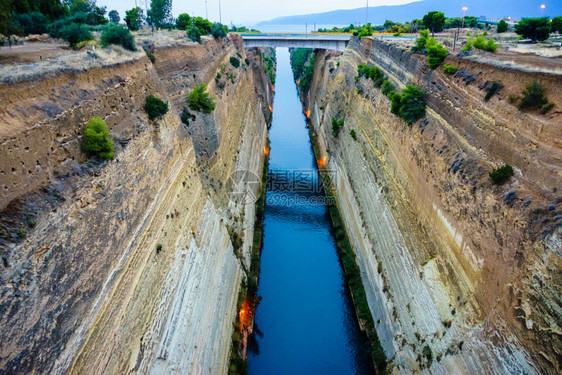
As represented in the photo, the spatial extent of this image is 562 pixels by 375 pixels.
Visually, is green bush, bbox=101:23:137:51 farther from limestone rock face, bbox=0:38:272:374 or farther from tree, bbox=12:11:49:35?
tree, bbox=12:11:49:35

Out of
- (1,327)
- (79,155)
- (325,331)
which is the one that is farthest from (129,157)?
(325,331)

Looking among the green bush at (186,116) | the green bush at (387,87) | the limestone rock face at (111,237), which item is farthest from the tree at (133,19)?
the green bush at (387,87)

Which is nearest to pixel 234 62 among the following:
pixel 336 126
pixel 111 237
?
pixel 336 126

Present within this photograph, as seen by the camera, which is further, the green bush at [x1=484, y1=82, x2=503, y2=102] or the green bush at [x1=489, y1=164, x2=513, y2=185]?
the green bush at [x1=484, y1=82, x2=503, y2=102]

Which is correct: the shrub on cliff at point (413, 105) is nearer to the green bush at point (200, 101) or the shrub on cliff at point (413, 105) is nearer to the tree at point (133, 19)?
the green bush at point (200, 101)

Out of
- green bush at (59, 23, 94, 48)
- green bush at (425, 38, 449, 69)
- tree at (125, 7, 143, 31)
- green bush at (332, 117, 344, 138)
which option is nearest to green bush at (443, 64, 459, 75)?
green bush at (425, 38, 449, 69)

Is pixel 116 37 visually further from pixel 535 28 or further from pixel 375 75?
pixel 535 28
